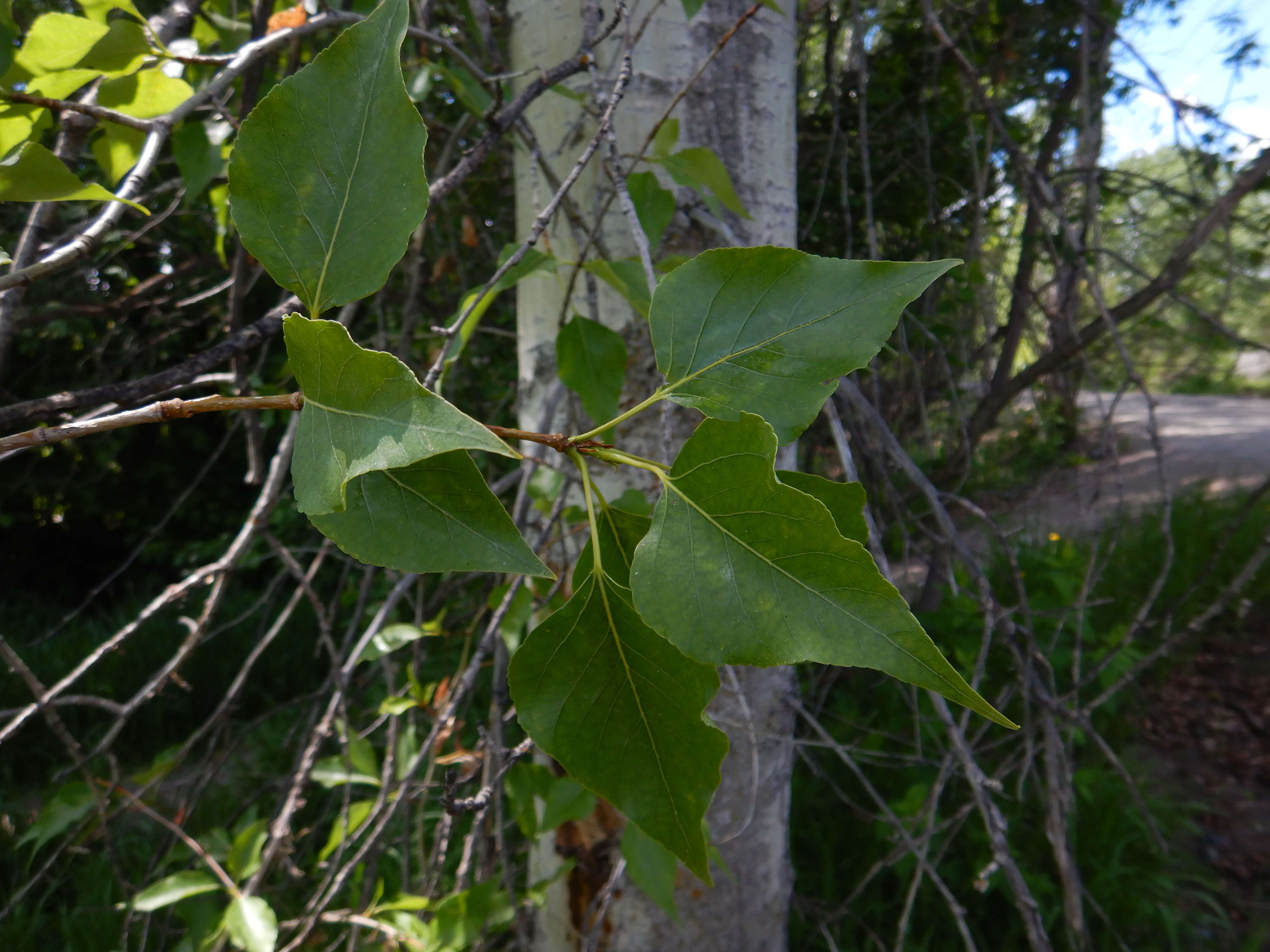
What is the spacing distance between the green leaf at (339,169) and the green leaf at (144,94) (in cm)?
36

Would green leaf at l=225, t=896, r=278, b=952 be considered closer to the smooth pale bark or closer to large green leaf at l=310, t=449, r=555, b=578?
the smooth pale bark

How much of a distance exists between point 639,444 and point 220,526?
3.26 m

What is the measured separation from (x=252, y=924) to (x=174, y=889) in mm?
154

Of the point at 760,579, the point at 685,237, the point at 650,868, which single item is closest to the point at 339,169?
the point at 760,579

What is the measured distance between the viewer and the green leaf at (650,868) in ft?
2.15

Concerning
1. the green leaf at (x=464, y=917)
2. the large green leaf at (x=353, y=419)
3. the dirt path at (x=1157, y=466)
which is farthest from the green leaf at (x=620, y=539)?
the dirt path at (x=1157, y=466)

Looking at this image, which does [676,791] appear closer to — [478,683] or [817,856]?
[478,683]

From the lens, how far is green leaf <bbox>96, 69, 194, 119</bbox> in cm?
59

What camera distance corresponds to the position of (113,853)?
3.18 ft

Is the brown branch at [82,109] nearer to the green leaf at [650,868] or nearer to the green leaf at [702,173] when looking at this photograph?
the green leaf at [702,173]

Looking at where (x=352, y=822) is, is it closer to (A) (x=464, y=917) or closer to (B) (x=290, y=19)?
(A) (x=464, y=917)

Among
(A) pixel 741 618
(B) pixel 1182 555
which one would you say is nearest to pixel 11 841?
(A) pixel 741 618

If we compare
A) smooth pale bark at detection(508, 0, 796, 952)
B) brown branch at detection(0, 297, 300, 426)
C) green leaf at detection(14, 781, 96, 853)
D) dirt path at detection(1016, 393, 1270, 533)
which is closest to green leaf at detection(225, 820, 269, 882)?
green leaf at detection(14, 781, 96, 853)

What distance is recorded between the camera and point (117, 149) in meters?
0.64
